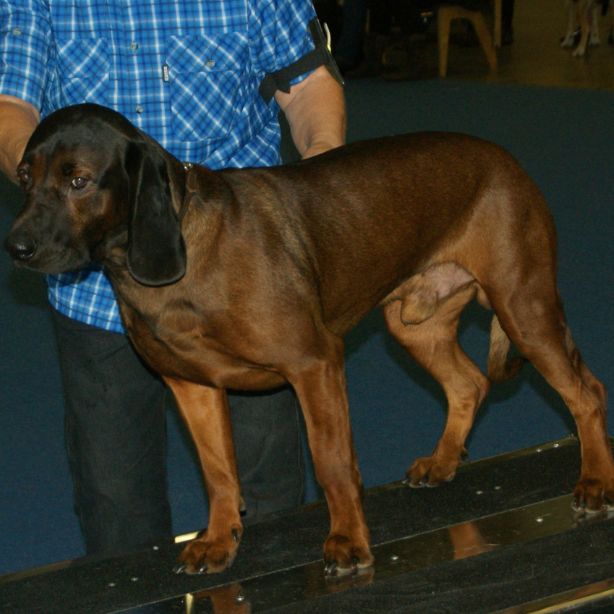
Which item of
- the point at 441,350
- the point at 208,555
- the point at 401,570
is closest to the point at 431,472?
the point at 441,350

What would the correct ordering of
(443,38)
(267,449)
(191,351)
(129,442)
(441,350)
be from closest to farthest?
(191,351) < (129,442) < (267,449) < (441,350) < (443,38)

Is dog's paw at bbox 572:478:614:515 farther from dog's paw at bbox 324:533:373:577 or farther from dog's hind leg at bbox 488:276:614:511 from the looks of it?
dog's paw at bbox 324:533:373:577

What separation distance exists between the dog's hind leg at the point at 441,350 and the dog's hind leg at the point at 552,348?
0.65 ft

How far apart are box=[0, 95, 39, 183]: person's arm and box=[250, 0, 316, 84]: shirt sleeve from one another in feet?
1.95

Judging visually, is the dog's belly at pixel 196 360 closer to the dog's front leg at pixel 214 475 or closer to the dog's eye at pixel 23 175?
the dog's front leg at pixel 214 475

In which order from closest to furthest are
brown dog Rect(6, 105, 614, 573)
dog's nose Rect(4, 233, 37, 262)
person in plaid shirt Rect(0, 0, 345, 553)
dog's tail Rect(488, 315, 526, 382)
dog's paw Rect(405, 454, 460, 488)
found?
dog's nose Rect(4, 233, 37, 262) < brown dog Rect(6, 105, 614, 573) < person in plaid shirt Rect(0, 0, 345, 553) < dog's paw Rect(405, 454, 460, 488) < dog's tail Rect(488, 315, 526, 382)

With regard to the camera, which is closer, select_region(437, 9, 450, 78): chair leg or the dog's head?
the dog's head

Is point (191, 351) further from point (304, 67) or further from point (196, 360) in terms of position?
point (304, 67)

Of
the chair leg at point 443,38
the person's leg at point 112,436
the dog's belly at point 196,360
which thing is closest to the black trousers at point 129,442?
the person's leg at point 112,436

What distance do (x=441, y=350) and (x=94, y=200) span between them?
1.43 metres

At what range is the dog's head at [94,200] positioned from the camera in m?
2.36

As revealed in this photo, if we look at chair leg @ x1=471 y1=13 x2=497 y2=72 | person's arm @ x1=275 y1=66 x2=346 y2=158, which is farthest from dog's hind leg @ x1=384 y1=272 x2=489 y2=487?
chair leg @ x1=471 y1=13 x2=497 y2=72

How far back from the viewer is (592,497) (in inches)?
121

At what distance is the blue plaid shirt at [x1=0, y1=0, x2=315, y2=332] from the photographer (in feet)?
9.55
